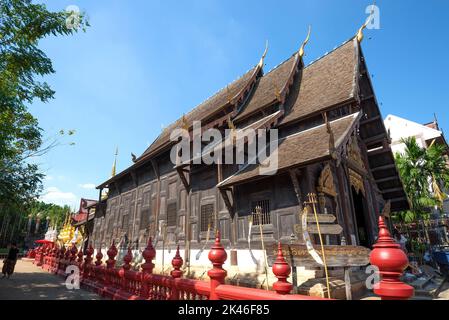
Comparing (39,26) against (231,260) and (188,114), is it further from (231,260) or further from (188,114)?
(188,114)

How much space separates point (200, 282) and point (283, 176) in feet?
17.8

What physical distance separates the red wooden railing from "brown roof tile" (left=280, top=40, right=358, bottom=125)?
7.81 metres

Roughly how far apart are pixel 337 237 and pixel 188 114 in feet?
46.2

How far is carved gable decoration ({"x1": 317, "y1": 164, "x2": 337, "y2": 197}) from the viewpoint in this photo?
27.5 feet

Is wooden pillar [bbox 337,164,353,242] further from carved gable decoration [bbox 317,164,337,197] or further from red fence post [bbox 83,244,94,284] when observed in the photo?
red fence post [bbox 83,244,94,284]

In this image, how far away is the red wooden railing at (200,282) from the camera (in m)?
2.15

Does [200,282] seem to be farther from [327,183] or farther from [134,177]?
[134,177]

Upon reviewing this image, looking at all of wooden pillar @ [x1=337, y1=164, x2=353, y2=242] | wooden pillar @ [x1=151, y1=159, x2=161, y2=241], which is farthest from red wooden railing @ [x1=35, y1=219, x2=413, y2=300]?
wooden pillar @ [x1=337, y1=164, x2=353, y2=242]

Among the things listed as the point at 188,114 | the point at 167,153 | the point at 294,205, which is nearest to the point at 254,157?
the point at 294,205

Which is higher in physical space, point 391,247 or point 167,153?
point 167,153

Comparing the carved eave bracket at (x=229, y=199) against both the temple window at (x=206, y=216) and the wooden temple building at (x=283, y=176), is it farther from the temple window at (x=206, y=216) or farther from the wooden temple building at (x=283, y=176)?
the temple window at (x=206, y=216)

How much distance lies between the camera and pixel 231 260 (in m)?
9.29

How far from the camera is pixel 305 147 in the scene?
8438mm

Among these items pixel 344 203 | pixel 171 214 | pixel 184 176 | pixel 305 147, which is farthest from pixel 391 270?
pixel 171 214
